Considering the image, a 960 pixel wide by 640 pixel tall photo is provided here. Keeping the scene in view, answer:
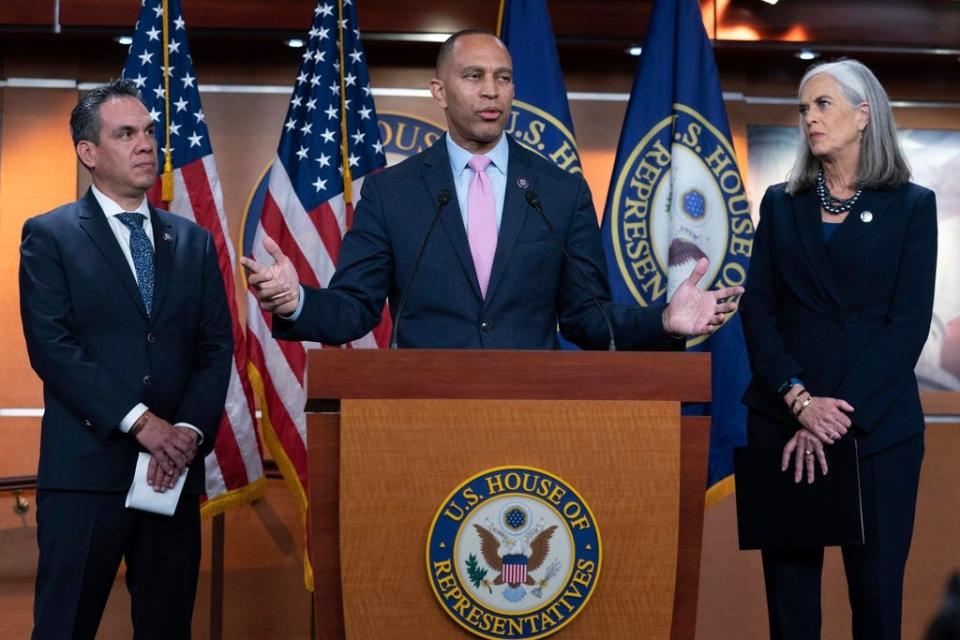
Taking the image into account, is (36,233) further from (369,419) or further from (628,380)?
(628,380)

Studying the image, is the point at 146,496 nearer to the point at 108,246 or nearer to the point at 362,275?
the point at 108,246

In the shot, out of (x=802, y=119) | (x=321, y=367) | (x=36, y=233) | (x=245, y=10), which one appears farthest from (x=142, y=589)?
(x=245, y=10)

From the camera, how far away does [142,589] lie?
3027 millimetres

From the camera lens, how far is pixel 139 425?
2939 mm

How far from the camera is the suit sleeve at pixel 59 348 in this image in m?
2.92

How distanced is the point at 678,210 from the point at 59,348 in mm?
2050

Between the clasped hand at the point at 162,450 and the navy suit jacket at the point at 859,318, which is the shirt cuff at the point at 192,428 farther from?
the navy suit jacket at the point at 859,318

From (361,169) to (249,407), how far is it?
2.89 ft

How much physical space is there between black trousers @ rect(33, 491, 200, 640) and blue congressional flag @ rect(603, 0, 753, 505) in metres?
1.74

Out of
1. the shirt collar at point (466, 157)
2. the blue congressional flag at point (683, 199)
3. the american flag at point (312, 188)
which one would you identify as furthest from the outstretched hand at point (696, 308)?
the american flag at point (312, 188)

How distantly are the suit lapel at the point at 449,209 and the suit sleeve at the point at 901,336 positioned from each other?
92cm

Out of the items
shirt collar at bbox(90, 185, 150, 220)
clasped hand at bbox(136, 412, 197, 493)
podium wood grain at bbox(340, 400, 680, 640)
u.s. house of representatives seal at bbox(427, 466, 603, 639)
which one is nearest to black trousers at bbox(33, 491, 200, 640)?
clasped hand at bbox(136, 412, 197, 493)

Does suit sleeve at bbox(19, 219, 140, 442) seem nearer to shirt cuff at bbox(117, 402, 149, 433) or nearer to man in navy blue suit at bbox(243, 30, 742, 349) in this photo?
shirt cuff at bbox(117, 402, 149, 433)

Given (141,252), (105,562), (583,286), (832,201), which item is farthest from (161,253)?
(832,201)
